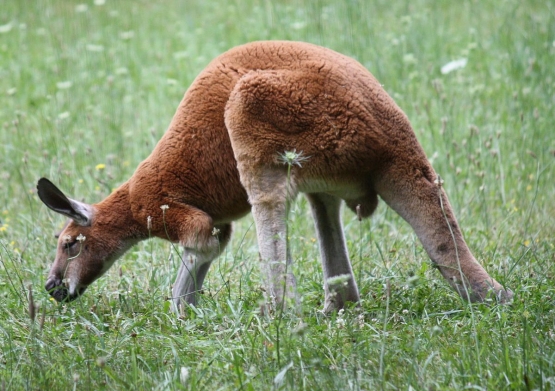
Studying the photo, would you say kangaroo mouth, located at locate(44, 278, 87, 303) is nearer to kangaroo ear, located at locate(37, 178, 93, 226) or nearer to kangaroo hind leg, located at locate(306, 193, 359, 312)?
kangaroo ear, located at locate(37, 178, 93, 226)

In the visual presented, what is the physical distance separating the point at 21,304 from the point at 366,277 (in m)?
2.13

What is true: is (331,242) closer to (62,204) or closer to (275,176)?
(275,176)

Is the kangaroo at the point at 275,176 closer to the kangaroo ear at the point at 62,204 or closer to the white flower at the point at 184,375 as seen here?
the kangaroo ear at the point at 62,204

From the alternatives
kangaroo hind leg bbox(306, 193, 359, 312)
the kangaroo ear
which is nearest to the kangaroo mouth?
the kangaroo ear

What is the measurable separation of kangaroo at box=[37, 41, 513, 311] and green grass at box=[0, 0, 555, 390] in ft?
0.72

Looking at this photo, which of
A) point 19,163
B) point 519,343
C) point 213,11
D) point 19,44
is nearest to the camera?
point 519,343

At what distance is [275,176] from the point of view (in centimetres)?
436

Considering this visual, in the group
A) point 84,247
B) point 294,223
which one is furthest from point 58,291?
point 294,223

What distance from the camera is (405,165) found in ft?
13.9

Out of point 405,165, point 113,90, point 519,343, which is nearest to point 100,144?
point 113,90

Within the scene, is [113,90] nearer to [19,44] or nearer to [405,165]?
[19,44]

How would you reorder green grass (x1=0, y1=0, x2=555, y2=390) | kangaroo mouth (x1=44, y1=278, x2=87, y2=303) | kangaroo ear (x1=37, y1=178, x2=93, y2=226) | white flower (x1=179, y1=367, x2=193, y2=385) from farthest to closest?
kangaroo mouth (x1=44, y1=278, x2=87, y2=303)
kangaroo ear (x1=37, y1=178, x2=93, y2=226)
green grass (x1=0, y1=0, x2=555, y2=390)
white flower (x1=179, y1=367, x2=193, y2=385)

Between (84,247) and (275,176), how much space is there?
143 cm

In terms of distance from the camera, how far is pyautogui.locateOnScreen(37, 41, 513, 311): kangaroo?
13.9 feet
